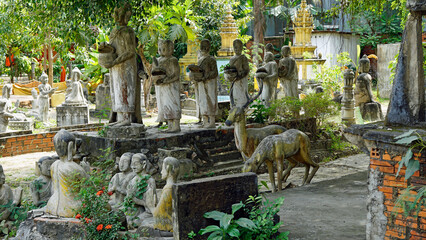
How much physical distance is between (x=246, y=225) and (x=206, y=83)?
6.19 m

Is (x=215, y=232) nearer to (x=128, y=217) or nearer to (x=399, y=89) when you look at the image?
(x=128, y=217)

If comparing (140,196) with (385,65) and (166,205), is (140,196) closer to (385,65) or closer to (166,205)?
(166,205)

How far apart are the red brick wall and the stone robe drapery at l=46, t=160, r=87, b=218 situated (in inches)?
137

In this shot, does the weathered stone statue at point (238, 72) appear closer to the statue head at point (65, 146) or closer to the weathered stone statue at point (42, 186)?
the weathered stone statue at point (42, 186)

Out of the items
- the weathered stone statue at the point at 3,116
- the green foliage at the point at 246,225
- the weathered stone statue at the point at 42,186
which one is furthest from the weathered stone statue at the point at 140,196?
the weathered stone statue at the point at 3,116

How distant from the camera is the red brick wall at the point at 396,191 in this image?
17.4 ft

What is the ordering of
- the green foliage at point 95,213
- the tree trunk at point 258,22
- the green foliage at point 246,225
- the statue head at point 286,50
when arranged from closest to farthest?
the green foliage at point 246,225 < the green foliage at point 95,213 < the statue head at point 286,50 < the tree trunk at point 258,22

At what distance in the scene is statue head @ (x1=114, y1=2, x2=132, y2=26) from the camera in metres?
10.3

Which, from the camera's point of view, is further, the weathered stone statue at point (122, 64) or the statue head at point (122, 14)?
the statue head at point (122, 14)

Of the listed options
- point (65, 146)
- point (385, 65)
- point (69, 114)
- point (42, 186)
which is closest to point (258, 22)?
point (69, 114)

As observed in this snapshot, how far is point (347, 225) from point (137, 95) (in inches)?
226

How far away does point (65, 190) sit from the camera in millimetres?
6434

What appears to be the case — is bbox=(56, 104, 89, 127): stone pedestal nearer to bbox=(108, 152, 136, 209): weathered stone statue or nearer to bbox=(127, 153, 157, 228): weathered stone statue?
bbox=(108, 152, 136, 209): weathered stone statue

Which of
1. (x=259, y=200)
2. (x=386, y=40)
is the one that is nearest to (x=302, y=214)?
(x=259, y=200)
